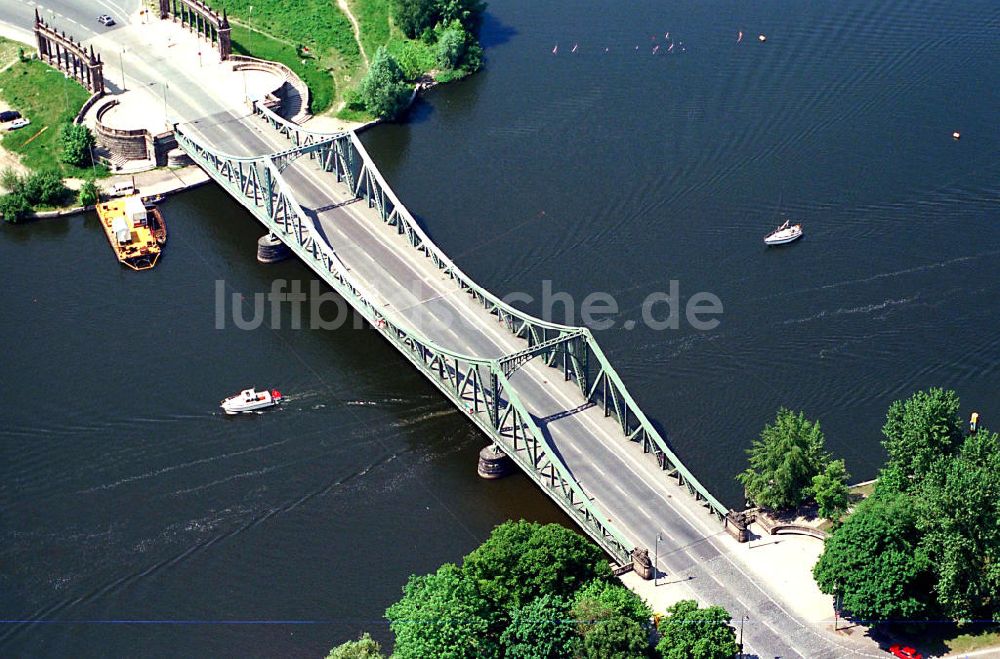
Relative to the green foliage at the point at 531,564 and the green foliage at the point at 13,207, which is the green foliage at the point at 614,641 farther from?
the green foliage at the point at 13,207

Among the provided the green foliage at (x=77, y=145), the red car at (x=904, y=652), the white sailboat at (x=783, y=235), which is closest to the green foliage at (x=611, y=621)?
the red car at (x=904, y=652)

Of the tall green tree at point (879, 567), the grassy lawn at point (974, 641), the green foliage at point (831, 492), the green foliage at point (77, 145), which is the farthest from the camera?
the green foliage at point (77, 145)

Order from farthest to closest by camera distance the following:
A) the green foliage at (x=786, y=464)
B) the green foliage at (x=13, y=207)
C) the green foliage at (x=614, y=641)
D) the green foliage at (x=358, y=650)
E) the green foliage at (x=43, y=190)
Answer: the green foliage at (x=43, y=190), the green foliage at (x=13, y=207), the green foliage at (x=786, y=464), the green foliage at (x=358, y=650), the green foliage at (x=614, y=641)

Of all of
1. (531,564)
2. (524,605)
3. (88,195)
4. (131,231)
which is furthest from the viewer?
(88,195)

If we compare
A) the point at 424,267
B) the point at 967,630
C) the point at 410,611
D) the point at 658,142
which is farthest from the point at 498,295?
the point at 967,630

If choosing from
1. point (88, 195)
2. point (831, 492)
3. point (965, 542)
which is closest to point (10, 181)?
point (88, 195)

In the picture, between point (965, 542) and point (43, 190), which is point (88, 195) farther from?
point (965, 542)
